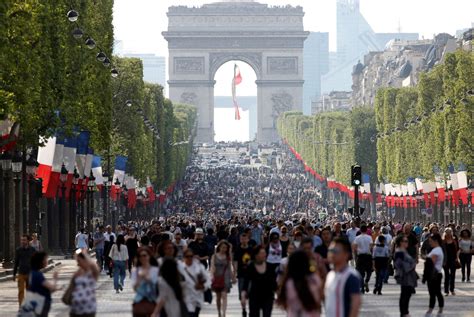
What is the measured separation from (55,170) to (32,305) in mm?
36253

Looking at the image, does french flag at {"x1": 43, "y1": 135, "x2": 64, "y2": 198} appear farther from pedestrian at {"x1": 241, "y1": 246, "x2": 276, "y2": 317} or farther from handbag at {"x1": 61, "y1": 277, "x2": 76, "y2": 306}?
handbag at {"x1": 61, "y1": 277, "x2": 76, "y2": 306}

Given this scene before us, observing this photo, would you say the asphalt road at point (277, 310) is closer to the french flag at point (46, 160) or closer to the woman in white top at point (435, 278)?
the woman in white top at point (435, 278)

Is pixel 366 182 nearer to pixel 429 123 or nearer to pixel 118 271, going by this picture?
pixel 429 123

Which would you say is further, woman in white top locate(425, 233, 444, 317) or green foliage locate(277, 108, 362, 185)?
green foliage locate(277, 108, 362, 185)

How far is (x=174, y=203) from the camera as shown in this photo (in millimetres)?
161500

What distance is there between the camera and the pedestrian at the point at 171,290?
23688mm

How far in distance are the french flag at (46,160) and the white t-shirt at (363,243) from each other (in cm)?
1921

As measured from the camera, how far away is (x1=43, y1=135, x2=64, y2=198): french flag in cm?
5938

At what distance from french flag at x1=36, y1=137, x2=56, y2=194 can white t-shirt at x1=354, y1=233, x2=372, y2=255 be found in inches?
756

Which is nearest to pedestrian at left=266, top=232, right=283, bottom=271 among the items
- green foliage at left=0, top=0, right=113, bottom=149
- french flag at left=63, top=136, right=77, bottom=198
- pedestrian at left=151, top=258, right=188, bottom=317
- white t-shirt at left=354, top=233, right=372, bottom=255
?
white t-shirt at left=354, top=233, right=372, bottom=255

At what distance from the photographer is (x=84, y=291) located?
2317cm

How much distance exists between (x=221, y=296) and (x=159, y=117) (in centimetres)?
11113

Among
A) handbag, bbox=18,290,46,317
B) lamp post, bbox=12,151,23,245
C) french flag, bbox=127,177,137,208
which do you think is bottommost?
handbag, bbox=18,290,46,317

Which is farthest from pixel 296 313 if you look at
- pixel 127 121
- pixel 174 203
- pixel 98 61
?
pixel 174 203
